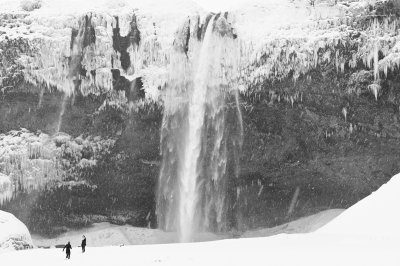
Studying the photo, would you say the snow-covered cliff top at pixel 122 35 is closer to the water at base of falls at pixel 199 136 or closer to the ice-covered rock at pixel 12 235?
the water at base of falls at pixel 199 136

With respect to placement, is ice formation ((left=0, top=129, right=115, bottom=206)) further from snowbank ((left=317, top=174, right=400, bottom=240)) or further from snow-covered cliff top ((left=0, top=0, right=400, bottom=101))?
snowbank ((left=317, top=174, right=400, bottom=240))

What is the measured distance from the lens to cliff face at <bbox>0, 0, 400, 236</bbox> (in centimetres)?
3409

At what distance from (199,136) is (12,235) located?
13303mm

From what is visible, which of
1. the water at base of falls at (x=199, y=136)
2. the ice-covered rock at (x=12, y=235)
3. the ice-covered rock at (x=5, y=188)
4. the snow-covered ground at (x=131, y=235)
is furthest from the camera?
the snow-covered ground at (x=131, y=235)

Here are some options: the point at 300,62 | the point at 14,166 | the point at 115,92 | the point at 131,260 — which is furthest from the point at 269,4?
the point at 131,260

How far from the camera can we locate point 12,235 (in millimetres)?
27281

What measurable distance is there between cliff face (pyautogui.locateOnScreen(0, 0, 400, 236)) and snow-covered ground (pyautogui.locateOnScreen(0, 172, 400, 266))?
1374cm

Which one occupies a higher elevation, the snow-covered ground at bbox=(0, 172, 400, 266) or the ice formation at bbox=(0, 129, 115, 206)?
the snow-covered ground at bbox=(0, 172, 400, 266)

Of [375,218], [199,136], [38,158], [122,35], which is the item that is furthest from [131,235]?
[375,218]

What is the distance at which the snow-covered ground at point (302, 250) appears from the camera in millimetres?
14648

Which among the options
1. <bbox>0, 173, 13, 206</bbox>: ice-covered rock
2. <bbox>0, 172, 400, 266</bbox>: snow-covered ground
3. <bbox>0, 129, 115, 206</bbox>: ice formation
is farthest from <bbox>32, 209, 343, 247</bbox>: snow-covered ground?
<bbox>0, 172, 400, 266</bbox>: snow-covered ground

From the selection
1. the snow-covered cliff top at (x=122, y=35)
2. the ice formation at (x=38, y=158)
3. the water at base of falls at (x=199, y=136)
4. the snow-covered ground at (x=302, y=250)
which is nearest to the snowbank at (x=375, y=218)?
the snow-covered ground at (x=302, y=250)

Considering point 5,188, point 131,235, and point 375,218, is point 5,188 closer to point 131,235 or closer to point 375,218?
point 131,235

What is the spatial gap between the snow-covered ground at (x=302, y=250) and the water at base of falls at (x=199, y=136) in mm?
15892
